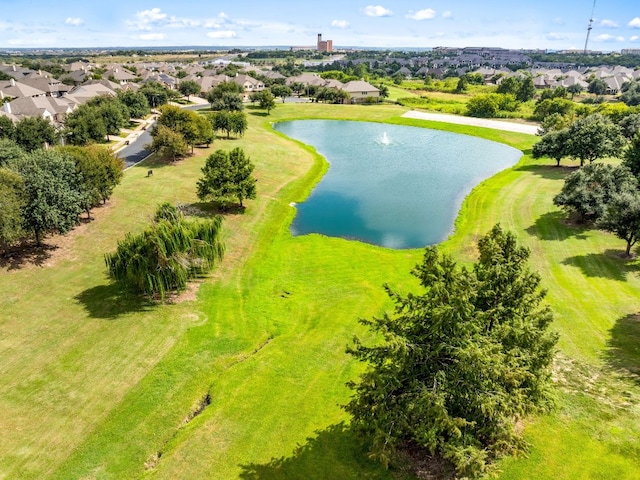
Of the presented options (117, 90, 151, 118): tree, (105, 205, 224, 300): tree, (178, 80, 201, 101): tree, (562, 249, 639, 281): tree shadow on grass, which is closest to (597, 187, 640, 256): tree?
(562, 249, 639, 281): tree shadow on grass

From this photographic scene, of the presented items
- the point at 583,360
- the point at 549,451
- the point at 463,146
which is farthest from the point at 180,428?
the point at 463,146

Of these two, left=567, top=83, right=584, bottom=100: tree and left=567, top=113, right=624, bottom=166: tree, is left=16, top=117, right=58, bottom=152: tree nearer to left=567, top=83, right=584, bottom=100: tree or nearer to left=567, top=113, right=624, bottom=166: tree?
left=567, top=113, right=624, bottom=166: tree

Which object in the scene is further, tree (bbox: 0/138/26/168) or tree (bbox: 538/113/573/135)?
tree (bbox: 538/113/573/135)

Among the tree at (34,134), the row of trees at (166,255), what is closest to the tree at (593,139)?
the row of trees at (166,255)

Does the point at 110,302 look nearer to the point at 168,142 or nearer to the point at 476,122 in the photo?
the point at 168,142

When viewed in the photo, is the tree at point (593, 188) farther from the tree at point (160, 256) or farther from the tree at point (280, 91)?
the tree at point (280, 91)

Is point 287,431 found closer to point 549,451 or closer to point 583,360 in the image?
point 549,451
